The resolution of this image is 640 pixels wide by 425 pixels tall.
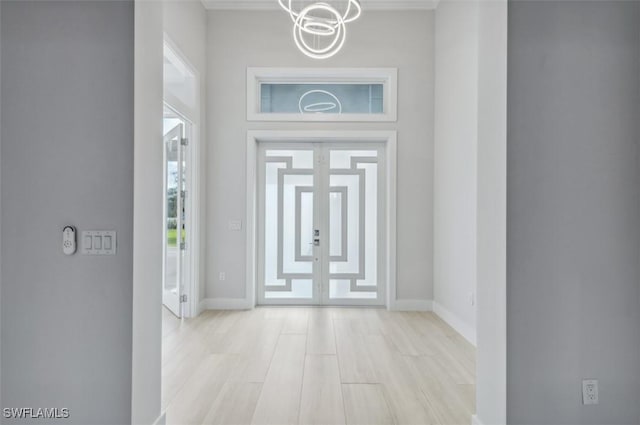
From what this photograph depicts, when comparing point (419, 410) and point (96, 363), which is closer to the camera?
point (96, 363)

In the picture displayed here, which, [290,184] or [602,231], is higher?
[290,184]

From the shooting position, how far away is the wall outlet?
1772 mm

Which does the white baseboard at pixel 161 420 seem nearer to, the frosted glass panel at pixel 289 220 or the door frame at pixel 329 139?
the door frame at pixel 329 139

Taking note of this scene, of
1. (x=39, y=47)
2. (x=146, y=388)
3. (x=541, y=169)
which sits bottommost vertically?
(x=146, y=388)

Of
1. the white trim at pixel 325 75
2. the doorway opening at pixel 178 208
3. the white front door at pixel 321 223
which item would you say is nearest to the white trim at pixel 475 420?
the white front door at pixel 321 223

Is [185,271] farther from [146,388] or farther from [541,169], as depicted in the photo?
[541,169]

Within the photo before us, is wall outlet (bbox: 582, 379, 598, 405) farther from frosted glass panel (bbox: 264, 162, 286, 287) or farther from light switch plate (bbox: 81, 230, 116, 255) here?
frosted glass panel (bbox: 264, 162, 286, 287)

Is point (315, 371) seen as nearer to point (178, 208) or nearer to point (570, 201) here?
point (570, 201)

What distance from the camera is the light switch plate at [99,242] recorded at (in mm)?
1733

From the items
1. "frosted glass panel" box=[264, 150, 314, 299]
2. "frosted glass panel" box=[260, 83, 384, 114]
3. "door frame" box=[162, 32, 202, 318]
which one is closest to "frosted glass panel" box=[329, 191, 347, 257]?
"frosted glass panel" box=[264, 150, 314, 299]

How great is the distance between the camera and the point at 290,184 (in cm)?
502

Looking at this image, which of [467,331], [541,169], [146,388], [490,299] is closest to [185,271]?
[146,388]

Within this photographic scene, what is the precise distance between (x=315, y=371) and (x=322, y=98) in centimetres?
330

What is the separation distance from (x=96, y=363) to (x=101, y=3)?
160 cm
